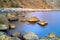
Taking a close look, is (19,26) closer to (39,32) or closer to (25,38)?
(39,32)

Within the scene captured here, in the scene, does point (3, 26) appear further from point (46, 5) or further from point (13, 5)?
point (46, 5)

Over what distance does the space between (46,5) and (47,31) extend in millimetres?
8755

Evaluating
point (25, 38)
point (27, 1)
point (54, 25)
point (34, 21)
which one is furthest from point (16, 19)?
point (27, 1)

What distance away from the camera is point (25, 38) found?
537 cm

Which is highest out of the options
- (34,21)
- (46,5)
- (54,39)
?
(54,39)

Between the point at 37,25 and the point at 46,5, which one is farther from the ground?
the point at 37,25

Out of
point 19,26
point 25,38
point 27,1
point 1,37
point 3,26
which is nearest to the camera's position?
point 1,37

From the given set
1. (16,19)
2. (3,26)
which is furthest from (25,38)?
(16,19)

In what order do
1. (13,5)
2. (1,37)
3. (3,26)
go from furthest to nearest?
(13,5), (3,26), (1,37)

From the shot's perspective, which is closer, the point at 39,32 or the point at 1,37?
the point at 1,37

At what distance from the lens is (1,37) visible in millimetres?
4859

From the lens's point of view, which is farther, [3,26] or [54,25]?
[54,25]

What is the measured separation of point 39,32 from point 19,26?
3.36 feet

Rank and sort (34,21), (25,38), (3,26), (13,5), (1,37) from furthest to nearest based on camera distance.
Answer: (13,5) < (34,21) < (3,26) < (25,38) < (1,37)
